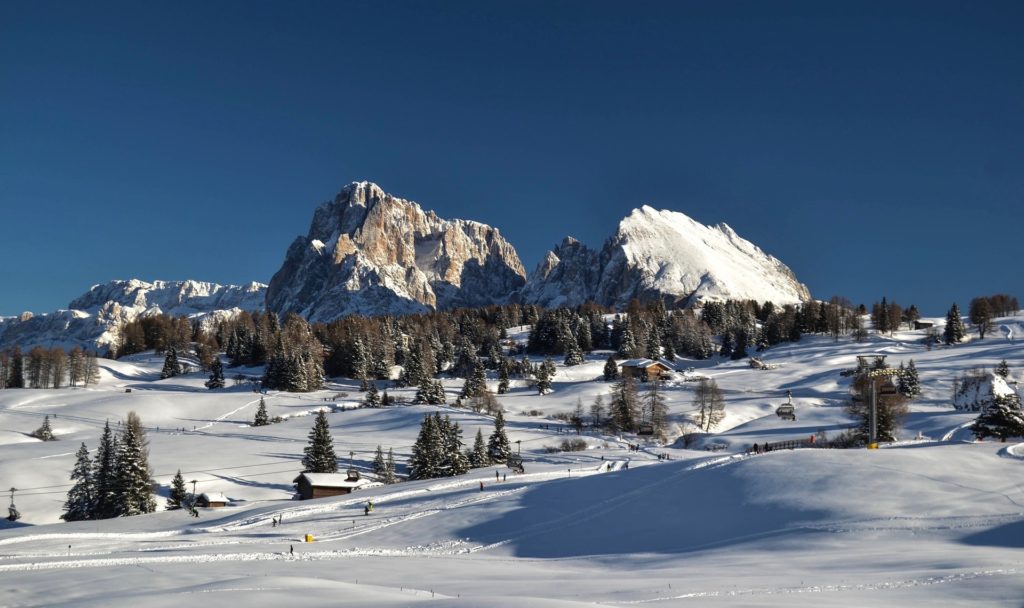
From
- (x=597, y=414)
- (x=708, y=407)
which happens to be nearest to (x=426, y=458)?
(x=597, y=414)

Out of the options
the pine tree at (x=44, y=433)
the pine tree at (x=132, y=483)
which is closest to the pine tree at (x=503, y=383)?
the pine tree at (x=44, y=433)

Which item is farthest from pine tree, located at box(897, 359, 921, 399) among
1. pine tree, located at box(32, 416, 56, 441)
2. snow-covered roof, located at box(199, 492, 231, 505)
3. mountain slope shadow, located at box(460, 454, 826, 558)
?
pine tree, located at box(32, 416, 56, 441)

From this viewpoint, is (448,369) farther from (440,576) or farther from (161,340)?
(440,576)

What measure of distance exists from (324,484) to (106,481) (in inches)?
529

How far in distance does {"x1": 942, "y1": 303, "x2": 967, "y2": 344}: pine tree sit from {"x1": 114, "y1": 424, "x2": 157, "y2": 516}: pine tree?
116629 mm

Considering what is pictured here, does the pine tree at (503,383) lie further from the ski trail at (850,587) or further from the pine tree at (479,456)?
the ski trail at (850,587)

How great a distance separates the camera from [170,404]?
91562mm

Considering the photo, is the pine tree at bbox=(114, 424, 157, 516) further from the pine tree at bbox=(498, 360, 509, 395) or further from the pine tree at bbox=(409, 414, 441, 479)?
the pine tree at bbox=(498, 360, 509, 395)

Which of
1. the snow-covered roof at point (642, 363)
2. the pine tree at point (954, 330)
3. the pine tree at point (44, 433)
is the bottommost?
the pine tree at point (44, 433)

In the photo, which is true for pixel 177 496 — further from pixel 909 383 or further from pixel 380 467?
pixel 909 383

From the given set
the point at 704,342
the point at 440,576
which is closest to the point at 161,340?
the point at 704,342

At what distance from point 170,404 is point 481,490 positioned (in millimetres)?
64565

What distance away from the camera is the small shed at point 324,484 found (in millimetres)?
50625

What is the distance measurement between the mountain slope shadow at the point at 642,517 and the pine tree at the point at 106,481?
27.1 meters
